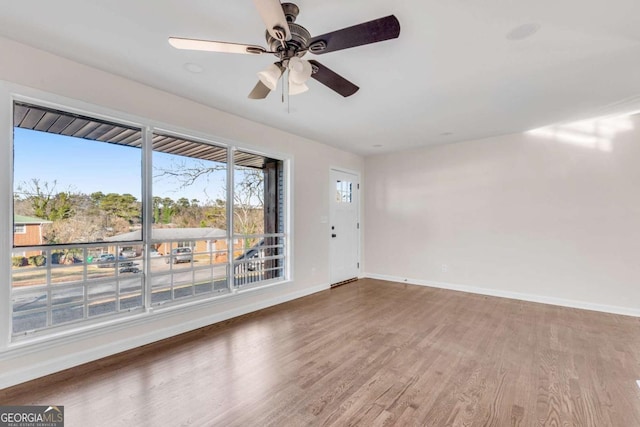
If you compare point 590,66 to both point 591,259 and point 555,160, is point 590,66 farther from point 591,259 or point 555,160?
point 591,259

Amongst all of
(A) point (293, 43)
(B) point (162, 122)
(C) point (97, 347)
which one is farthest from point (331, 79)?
(C) point (97, 347)

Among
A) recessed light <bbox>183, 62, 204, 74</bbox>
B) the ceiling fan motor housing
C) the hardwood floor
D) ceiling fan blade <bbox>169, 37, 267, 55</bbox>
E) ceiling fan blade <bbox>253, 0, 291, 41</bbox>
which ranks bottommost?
the hardwood floor

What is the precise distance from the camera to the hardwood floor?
6.12 ft

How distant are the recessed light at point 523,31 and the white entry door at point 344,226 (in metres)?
3.55

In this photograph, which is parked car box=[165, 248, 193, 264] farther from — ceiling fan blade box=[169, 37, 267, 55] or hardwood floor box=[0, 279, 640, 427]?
ceiling fan blade box=[169, 37, 267, 55]

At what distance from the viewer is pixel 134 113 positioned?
2869 mm

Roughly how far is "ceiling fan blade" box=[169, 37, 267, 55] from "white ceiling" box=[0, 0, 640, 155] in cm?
29

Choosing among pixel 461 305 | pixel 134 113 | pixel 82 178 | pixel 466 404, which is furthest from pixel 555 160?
pixel 82 178

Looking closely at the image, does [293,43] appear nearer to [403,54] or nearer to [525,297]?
[403,54]

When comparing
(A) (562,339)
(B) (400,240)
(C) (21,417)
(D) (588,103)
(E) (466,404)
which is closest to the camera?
(C) (21,417)

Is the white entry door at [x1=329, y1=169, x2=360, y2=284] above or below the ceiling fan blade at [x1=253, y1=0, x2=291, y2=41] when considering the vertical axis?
below

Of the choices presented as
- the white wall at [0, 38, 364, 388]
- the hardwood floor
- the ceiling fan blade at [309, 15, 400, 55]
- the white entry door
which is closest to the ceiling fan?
the ceiling fan blade at [309, 15, 400, 55]

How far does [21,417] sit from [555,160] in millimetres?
6192

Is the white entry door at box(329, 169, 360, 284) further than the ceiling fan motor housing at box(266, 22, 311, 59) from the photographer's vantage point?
Yes
